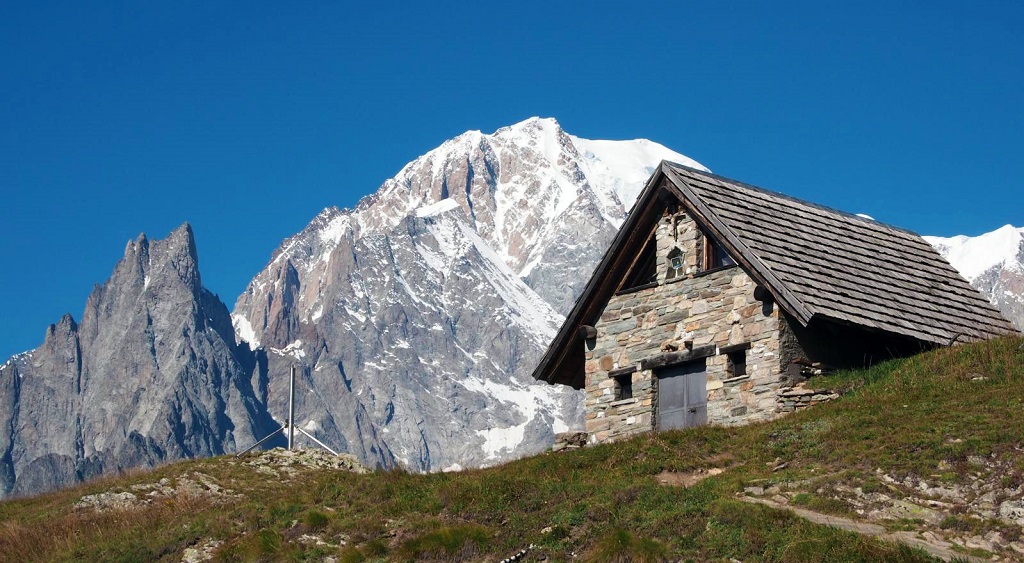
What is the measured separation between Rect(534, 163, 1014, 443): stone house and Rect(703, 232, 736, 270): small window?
3cm

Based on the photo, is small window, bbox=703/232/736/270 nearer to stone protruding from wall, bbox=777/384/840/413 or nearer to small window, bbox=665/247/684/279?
small window, bbox=665/247/684/279

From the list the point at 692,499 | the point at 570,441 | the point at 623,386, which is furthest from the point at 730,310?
the point at 692,499

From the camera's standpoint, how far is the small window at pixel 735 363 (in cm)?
3098

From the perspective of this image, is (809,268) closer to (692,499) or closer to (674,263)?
(674,263)

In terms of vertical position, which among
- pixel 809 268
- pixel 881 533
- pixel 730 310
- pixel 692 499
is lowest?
pixel 881 533

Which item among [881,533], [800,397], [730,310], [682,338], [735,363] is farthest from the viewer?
[682,338]

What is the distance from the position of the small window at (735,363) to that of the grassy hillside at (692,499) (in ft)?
6.21

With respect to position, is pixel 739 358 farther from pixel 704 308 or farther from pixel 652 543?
pixel 652 543

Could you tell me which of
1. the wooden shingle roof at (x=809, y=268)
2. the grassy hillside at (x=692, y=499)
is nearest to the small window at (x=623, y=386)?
the wooden shingle roof at (x=809, y=268)

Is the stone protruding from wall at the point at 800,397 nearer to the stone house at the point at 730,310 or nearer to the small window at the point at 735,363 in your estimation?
the stone house at the point at 730,310

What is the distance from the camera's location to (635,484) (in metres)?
23.7

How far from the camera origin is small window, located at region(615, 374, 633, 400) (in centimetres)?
3312

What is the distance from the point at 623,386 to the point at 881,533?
1320cm

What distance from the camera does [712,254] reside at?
32406mm
